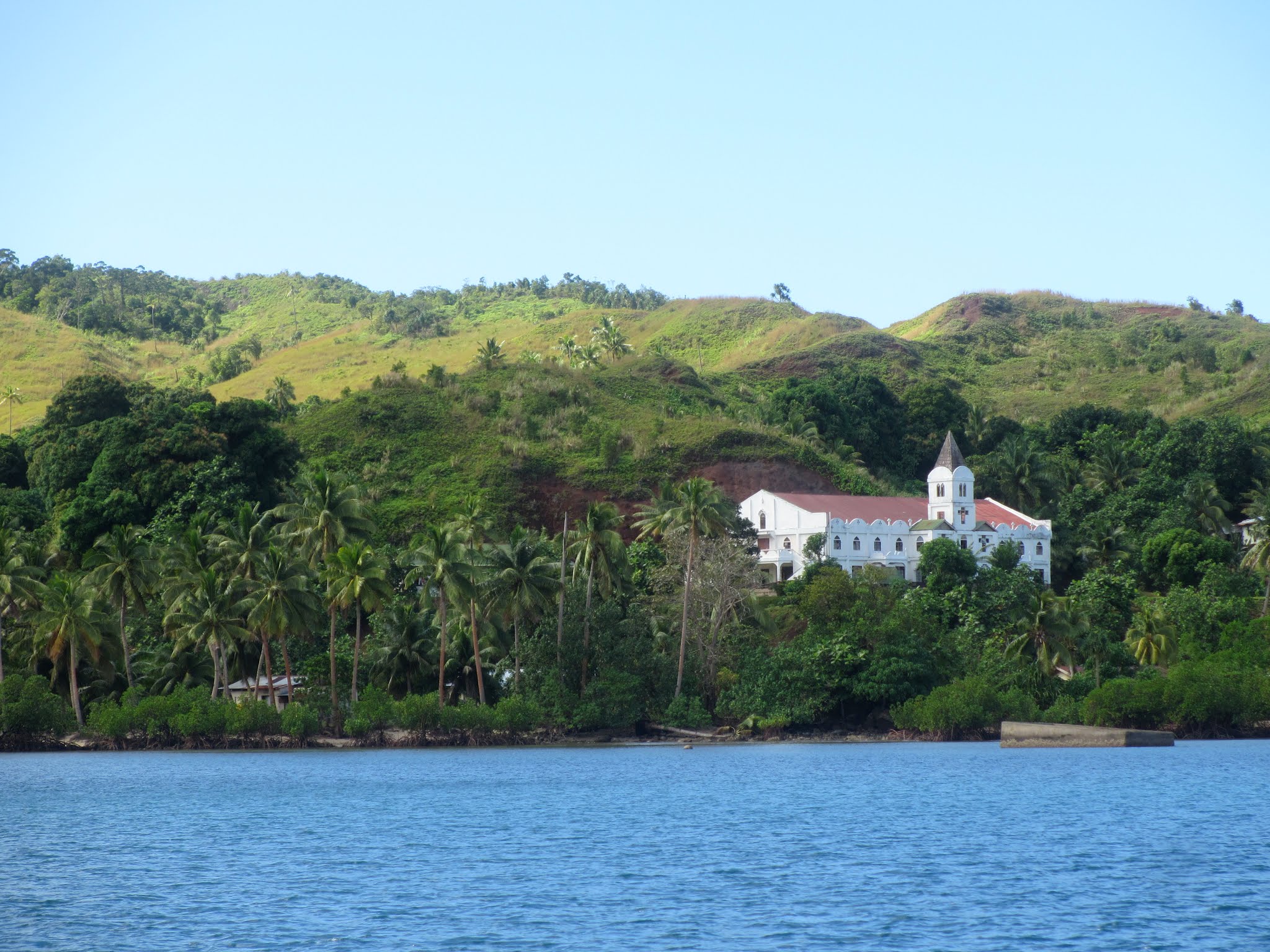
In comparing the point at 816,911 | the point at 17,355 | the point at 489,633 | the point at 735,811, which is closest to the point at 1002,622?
the point at 489,633

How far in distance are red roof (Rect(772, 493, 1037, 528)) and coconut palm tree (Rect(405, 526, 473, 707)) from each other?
35464mm

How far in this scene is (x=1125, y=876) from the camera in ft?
117

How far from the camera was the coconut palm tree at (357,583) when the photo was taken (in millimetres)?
75938

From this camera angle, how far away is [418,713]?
75.6 meters

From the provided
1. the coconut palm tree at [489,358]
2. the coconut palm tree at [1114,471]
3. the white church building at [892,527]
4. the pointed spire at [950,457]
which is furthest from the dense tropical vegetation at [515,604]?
the coconut palm tree at [489,358]

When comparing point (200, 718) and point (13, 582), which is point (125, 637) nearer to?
point (13, 582)

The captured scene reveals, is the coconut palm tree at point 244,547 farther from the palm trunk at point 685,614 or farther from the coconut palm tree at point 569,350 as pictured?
the coconut palm tree at point 569,350

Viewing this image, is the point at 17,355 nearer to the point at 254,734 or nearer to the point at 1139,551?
the point at 254,734

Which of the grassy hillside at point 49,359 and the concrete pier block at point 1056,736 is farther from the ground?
the grassy hillside at point 49,359

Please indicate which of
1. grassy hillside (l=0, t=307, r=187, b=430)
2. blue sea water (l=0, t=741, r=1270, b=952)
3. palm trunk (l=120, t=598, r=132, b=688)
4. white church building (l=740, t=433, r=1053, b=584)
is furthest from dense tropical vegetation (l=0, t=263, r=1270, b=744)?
grassy hillside (l=0, t=307, r=187, b=430)

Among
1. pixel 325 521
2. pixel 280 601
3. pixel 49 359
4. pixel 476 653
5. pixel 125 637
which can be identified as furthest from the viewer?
pixel 49 359

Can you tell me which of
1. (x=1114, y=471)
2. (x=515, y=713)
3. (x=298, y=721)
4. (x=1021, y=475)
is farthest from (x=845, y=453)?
(x=298, y=721)

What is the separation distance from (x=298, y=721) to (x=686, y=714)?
69.9 ft

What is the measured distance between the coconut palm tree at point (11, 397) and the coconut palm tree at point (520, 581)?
86.1 meters
